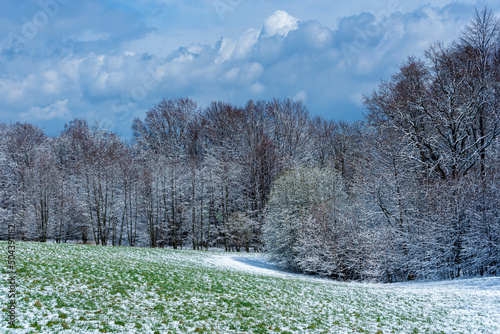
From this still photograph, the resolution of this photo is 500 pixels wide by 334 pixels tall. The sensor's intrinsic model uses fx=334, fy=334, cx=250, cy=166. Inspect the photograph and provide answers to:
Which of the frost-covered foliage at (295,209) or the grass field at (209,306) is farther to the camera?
the frost-covered foliage at (295,209)

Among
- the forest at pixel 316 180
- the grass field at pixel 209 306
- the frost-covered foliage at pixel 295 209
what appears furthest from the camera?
the frost-covered foliage at pixel 295 209

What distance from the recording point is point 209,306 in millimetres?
10812

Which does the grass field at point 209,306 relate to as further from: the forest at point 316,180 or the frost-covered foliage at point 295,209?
the frost-covered foliage at point 295,209

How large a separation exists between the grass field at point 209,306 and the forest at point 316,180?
27.6 ft

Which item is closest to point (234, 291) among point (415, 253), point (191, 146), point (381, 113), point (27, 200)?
point (415, 253)

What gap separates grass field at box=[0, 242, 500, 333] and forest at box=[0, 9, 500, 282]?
8.40 metres

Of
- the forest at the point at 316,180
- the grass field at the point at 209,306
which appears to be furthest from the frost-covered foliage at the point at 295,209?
the grass field at the point at 209,306

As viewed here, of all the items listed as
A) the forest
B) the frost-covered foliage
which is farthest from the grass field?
the frost-covered foliage

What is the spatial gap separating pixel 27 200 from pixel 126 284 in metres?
38.3

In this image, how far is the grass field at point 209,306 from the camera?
28.3 ft

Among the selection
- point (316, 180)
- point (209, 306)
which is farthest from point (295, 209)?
point (209, 306)

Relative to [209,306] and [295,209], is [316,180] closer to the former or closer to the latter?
[295,209]

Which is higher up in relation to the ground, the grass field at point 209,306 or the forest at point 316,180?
the forest at point 316,180

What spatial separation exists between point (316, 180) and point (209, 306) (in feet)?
75.4
